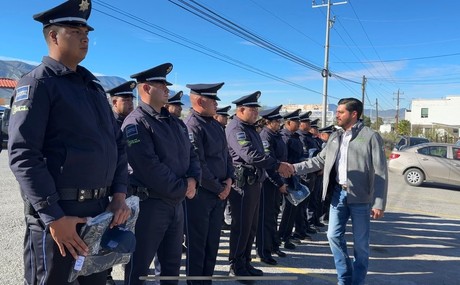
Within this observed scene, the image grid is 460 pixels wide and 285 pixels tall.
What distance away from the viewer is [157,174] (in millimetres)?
2877

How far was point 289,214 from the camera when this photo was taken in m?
5.80

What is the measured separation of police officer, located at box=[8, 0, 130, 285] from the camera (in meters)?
1.92

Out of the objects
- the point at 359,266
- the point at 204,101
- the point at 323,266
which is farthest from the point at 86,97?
the point at 323,266

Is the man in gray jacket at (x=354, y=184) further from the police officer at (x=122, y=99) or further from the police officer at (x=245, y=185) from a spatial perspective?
the police officer at (x=122, y=99)

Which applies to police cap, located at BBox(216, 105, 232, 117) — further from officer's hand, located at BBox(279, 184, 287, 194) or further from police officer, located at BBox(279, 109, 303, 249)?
officer's hand, located at BBox(279, 184, 287, 194)

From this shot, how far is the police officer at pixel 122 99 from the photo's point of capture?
4898mm

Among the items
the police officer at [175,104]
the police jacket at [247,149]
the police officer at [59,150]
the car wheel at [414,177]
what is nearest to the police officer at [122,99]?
the police officer at [175,104]

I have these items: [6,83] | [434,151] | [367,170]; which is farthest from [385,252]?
[6,83]

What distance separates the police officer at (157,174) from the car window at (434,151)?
504 inches

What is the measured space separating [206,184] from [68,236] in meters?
1.86

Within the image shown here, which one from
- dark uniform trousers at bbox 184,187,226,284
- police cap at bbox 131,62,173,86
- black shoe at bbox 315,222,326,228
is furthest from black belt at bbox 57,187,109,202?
black shoe at bbox 315,222,326,228

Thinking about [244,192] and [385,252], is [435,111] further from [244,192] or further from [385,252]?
[244,192]

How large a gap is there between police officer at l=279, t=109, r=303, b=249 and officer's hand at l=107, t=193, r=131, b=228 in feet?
A: 11.4

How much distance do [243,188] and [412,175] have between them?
37.6 feet
